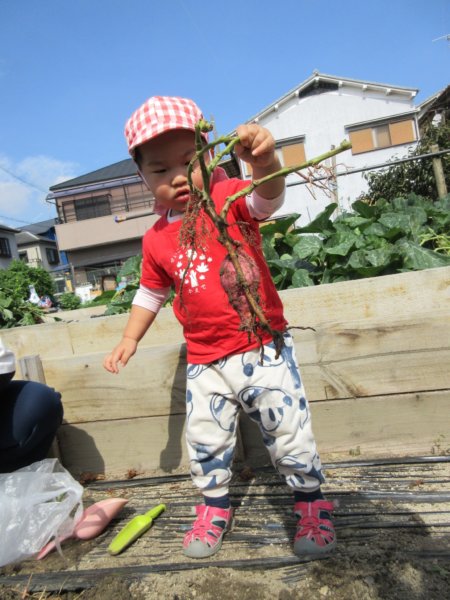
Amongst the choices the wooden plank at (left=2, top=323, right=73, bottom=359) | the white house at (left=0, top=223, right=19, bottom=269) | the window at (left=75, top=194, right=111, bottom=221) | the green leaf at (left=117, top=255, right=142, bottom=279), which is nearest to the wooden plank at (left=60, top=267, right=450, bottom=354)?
the wooden plank at (left=2, top=323, right=73, bottom=359)

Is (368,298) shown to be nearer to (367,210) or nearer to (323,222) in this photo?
(323,222)

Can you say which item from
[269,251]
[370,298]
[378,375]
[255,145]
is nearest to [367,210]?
[269,251]

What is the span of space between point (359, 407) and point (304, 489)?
1.92 feet

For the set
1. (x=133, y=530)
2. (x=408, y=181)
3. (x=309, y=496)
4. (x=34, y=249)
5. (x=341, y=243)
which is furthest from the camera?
(x=34, y=249)

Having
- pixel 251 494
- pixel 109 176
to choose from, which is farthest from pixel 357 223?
pixel 109 176

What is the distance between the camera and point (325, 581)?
120 cm

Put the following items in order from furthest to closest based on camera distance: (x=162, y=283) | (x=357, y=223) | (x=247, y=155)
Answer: (x=357, y=223), (x=162, y=283), (x=247, y=155)

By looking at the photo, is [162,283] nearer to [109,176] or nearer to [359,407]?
[359,407]

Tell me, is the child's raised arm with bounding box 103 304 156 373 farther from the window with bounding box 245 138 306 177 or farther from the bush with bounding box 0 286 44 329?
the window with bounding box 245 138 306 177

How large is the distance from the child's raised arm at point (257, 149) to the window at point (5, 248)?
119 ft

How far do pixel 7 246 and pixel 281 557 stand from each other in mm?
37278

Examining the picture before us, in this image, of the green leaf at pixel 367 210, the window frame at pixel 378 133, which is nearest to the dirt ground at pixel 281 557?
the green leaf at pixel 367 210

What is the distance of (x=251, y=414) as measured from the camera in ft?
4.79

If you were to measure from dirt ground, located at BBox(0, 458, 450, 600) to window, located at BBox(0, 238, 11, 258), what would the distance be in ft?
117
